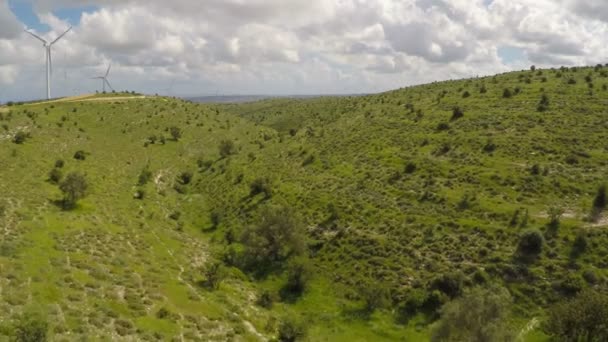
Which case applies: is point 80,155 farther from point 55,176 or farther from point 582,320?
point 582,320

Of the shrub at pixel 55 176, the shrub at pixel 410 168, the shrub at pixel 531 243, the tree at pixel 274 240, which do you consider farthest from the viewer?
the shrub at pixel 410 168

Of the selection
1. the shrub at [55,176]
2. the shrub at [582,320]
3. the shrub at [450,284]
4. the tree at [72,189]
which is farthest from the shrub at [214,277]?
the shrub at [55,176]

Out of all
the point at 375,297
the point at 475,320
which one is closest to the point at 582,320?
the point at 475,320

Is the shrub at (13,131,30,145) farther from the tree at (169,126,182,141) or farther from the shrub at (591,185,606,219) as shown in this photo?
the shrub at (591,185,606,219)

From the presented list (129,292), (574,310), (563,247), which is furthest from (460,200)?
(129,292)

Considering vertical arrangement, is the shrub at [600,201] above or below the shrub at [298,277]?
above

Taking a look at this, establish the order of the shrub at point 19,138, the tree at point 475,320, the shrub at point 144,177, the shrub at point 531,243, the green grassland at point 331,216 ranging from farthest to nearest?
the shrub at point 19,138, the shrub at point 144,177, the shrub at point 531,243, the green grassland at point 331,216, the tree at point 475,320

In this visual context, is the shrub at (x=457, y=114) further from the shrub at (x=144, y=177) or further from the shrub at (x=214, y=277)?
the shrub at (x=144, y=177)

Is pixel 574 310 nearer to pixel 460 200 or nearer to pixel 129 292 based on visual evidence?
pixel 460 200
